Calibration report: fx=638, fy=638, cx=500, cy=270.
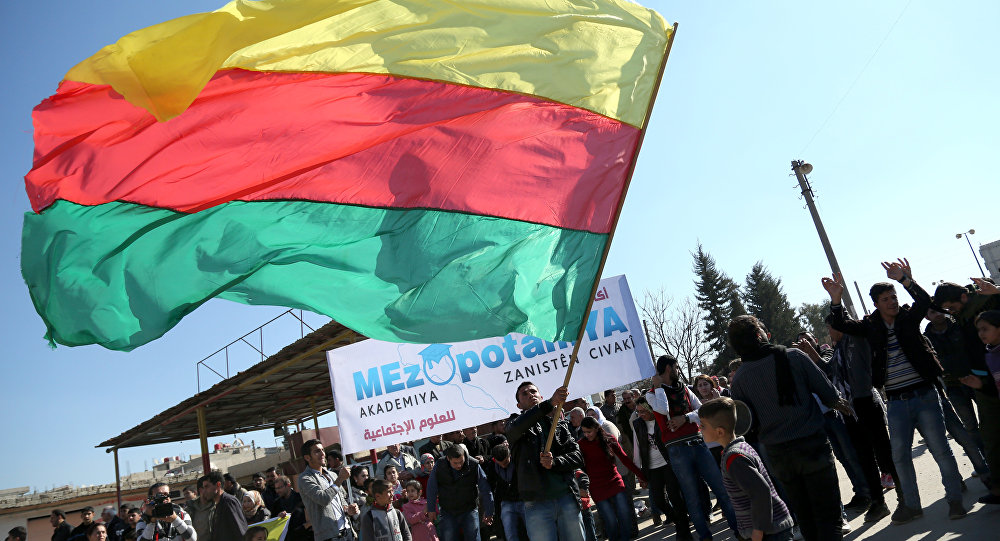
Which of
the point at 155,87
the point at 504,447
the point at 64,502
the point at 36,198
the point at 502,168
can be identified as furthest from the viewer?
the point at 64,502

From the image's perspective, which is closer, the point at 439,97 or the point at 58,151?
the point at 58,151

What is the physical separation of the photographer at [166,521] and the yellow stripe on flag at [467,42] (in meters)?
6.51

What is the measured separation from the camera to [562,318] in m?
4.84

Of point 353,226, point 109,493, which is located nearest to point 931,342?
point 353,226

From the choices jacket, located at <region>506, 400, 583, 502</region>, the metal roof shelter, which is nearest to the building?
the metal roof shelter

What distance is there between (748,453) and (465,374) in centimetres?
698

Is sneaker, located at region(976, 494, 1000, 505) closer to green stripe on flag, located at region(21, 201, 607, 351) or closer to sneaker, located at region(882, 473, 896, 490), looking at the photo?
sneaker, located at region(882, 473, 896, 490)

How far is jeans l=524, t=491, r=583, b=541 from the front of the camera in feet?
18.4

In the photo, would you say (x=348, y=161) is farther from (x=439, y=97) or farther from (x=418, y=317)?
(x=418, y=317)

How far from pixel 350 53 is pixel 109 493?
141 ft

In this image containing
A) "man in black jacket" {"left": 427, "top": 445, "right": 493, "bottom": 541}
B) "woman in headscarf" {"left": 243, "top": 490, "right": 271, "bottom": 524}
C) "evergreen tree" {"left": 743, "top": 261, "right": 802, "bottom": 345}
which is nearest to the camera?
"man in black jacket" {"left": 427, "top": 445, "right": 493, "bottom": 541}

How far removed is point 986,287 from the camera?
5.73 metres

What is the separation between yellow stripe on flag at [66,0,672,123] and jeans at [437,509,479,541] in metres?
6.04

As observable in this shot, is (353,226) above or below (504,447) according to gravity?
above
